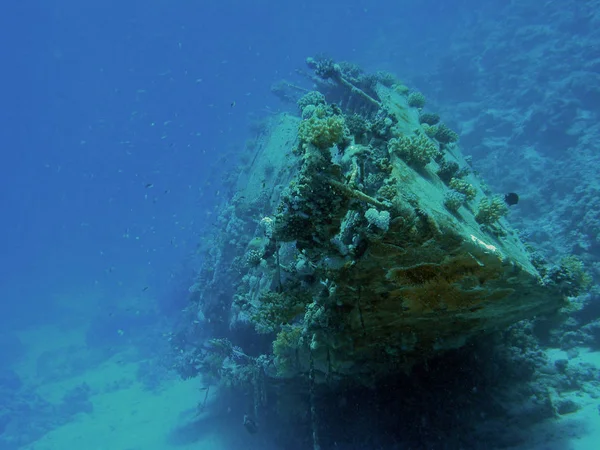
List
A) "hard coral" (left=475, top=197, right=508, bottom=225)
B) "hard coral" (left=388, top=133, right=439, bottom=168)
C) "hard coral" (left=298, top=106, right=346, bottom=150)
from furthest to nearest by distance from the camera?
1. "hard coral" (left=475, top=197, right=508, bottom=225)
2. "hard coral" (left=388, top=133, right=439, bottom=168)
3. "hard coral" (left=298, top=106, right=346, bottom=150)

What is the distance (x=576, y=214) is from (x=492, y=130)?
1329 centimetres

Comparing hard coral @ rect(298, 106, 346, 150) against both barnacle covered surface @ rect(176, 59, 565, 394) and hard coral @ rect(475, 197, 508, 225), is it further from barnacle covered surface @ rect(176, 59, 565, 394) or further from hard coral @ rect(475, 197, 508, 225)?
hard coral @ rect(475, 197, 508, 225)

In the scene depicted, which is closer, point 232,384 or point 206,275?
point 232,384

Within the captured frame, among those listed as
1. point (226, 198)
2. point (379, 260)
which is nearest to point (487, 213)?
point (379, 260)

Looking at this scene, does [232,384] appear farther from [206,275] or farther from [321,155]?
[321,155]

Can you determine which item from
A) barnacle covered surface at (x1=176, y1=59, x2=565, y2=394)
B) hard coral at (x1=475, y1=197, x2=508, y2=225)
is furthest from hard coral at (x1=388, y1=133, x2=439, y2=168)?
hard coral at (x1=475, y1=197, x2=508, y2=225)

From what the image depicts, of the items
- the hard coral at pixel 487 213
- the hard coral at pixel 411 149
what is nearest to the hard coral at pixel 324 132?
the hard coral at pixel 411 149

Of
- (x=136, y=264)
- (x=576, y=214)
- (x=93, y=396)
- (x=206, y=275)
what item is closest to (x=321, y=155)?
(x=576, y=214)

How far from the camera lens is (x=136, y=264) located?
63.1m

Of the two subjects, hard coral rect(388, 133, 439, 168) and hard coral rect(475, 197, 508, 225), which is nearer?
hard coral rect(388, 133, 439, 168)

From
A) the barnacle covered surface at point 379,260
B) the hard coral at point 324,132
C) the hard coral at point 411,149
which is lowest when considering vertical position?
the barnacle covered surface at point 379,260

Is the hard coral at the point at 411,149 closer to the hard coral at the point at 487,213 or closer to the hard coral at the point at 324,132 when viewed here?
the hard coral at the point at 487,213

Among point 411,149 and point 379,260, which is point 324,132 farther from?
point 411,149

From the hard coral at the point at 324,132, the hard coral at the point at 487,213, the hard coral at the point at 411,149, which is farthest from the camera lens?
the hard coral at the point at 487,213
